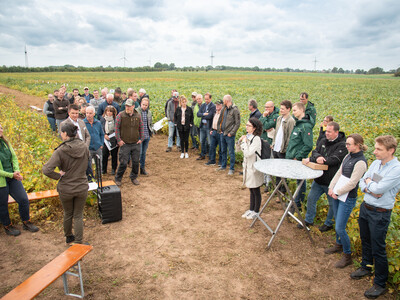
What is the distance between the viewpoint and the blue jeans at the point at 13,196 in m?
4.87

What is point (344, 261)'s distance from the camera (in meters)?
4.29

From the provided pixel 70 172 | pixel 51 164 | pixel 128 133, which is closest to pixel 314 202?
pixel 70 172

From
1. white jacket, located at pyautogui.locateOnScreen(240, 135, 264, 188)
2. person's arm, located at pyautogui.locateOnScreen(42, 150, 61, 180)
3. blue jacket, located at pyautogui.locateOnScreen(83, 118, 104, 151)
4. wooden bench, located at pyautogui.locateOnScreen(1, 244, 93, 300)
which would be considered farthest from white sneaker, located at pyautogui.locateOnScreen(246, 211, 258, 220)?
blue jacket, located at pyautogui.locateOnScreen(83, 118, 104, 151)

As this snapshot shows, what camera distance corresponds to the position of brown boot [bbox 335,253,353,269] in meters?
4.28

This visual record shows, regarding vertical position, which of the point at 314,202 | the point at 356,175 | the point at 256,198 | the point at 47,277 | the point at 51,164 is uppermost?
the point at 51,164

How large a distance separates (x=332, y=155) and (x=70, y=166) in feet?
15.4

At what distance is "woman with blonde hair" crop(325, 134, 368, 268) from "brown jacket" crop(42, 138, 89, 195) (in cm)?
435

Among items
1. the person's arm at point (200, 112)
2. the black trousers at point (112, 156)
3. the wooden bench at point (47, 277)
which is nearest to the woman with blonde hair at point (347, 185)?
the wooden bench at point (47, 277)

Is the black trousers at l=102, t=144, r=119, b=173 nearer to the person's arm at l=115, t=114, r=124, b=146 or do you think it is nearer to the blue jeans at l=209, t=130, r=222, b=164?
the person's arm at l=115, t=114, r=124, b=146

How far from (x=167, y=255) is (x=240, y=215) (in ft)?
6.94

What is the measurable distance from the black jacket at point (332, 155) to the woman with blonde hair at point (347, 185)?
296 mm

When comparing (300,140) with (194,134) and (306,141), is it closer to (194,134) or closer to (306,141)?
(306,141)

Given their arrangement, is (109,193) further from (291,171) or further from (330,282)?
(330,282)

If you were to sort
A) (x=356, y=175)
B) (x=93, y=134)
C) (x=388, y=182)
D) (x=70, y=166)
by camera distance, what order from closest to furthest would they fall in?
(x=388, y=182), (x=356, y=175), (x=70, y=166), (x=93, y=134)
